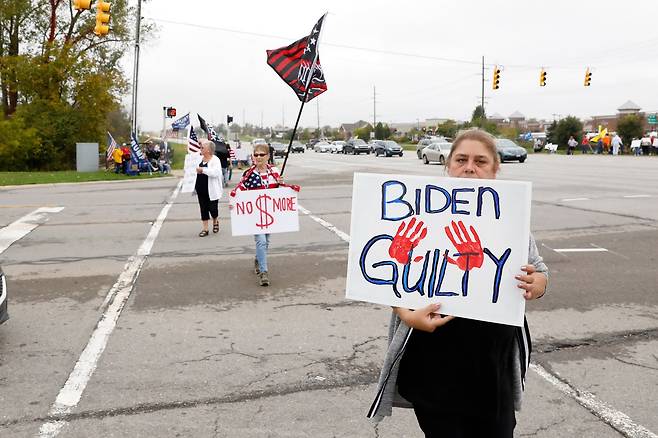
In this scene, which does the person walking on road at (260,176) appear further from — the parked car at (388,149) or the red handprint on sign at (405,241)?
the parked car at (388,149)

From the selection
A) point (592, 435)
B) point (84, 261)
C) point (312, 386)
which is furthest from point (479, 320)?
point (84, 261)

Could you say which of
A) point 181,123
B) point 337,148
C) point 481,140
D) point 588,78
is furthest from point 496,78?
point 481,140

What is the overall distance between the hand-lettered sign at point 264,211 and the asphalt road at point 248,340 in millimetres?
641

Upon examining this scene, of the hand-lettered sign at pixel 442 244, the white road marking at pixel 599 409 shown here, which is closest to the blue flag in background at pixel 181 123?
the white road marking at pixel 599 409

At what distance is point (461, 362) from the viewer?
219 centimetres

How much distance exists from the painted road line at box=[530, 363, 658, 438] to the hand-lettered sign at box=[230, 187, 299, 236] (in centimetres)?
402

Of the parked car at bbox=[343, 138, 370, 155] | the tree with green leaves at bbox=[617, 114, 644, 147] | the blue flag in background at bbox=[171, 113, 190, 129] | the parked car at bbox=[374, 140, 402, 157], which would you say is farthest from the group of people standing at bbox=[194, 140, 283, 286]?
the tree with green leaves at bbox=[617, 114, 644, 147]

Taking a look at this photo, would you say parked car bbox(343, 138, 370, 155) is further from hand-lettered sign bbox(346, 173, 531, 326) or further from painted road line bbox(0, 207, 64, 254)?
hand-lettered sign bbox(346, 173, 531, 326)

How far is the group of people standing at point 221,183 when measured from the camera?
738cm

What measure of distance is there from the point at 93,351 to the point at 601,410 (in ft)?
12.7

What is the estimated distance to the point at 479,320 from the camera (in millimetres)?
2281

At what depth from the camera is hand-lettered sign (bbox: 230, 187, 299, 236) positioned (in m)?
7.56

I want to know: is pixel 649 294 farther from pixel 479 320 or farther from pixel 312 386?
pixel 479 320

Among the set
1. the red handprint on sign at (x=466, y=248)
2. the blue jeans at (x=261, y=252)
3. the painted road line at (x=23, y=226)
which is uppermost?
the red handprint on sign at (x=466, y=248)
